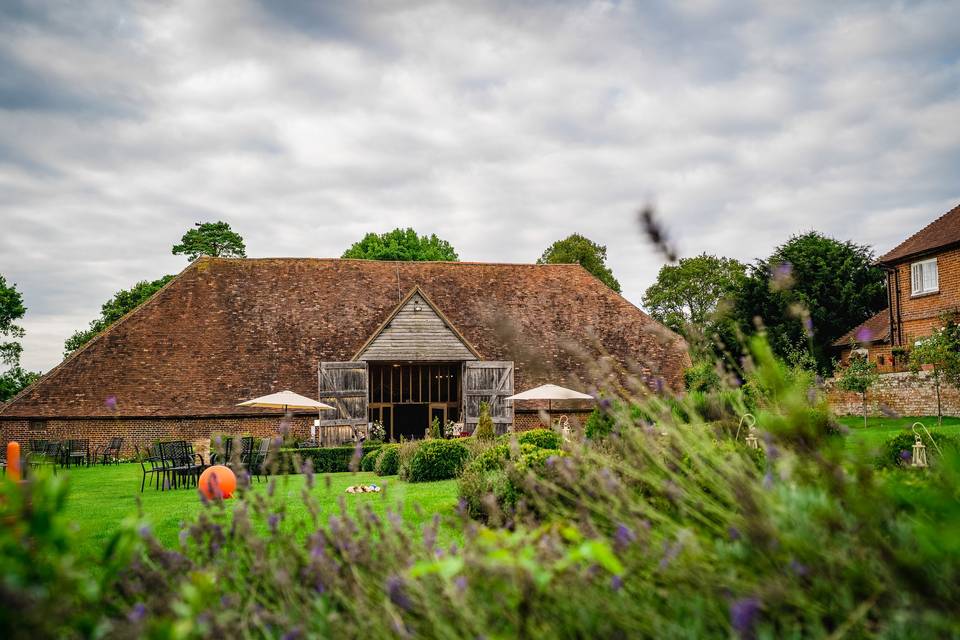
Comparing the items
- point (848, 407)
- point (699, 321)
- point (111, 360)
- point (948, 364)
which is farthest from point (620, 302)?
point (699, 321)

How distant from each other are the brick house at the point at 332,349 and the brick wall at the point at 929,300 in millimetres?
7951

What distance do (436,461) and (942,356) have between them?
1456 cm

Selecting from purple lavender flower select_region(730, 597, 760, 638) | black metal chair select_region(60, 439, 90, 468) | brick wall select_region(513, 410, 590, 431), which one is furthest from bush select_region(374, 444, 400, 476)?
purple lavender flower select_region(730, 597, 760, 638)

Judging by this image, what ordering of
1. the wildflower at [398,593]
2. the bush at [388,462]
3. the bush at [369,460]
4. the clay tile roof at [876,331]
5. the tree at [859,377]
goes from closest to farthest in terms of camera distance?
the wildflower at [398,593] → the bush at [388,462] → the bush at [369,460] → the tree at [859,377] → the clay tile roof at [876,331]

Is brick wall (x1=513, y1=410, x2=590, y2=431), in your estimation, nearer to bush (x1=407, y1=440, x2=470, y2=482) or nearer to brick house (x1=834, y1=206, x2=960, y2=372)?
brick house (x1=834, y1=206, x2=960, y2=372)

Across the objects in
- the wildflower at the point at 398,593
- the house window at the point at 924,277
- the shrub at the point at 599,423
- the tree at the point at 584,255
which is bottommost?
the shrub at the point at 599,423

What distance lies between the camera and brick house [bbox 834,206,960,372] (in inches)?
959

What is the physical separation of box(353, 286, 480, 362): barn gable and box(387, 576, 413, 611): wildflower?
2170 cm

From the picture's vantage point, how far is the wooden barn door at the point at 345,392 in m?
23.4

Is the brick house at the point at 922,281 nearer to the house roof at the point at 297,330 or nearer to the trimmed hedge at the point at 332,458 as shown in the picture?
the house roof at the point at 297,330

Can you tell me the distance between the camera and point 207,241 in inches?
1789

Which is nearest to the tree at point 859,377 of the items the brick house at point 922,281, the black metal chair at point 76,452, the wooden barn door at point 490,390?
the brick house at point 922,281

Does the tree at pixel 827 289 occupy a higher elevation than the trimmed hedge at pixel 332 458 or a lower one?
higher

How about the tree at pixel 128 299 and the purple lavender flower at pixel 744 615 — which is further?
the tree at pixel 128 299
